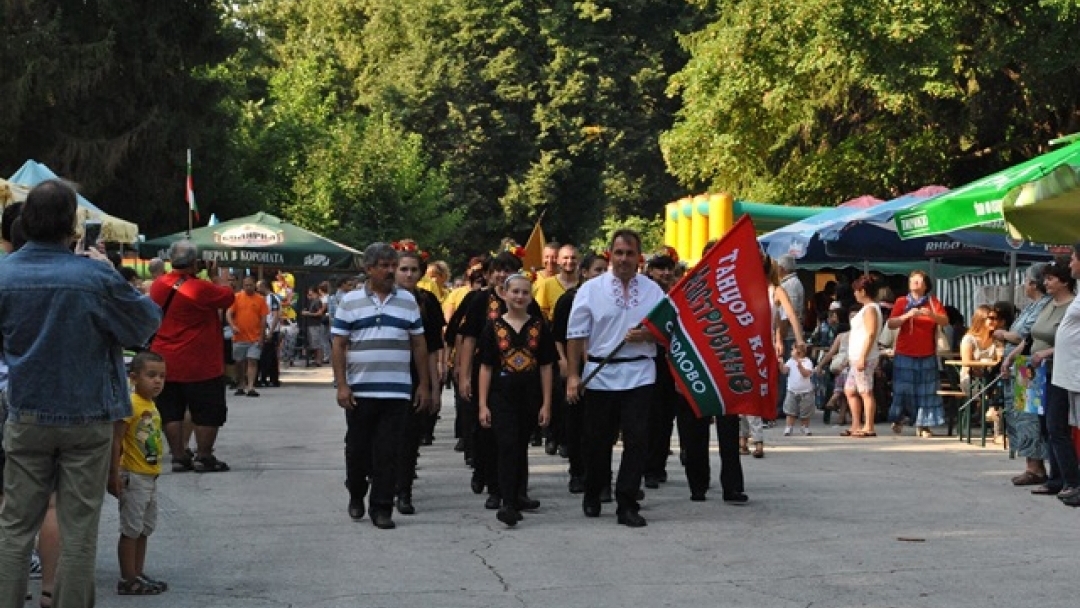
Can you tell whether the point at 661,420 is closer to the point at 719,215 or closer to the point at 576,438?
the point at 576,438

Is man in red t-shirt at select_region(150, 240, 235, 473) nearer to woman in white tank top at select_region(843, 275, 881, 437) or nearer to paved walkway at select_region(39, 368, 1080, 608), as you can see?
paved walkway at select_region(39, 368, 1080, 608)

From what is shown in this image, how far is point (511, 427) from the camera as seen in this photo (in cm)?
1223

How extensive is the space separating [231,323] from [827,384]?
8.85 metres

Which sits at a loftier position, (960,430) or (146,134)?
(146,134)

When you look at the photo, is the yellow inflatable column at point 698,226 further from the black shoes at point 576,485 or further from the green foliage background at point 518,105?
the black shoes at point 576,485

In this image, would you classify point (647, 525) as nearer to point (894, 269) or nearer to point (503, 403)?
point (503, 403)

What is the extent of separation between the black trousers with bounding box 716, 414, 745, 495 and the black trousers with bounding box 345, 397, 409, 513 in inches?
97.3

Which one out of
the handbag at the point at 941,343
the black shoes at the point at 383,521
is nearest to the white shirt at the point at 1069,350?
the black shoes at the point at 383,521

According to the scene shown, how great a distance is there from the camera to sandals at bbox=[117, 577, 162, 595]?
912 cm

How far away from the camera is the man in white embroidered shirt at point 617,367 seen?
11.8 metres

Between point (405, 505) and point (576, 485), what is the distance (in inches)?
69.7

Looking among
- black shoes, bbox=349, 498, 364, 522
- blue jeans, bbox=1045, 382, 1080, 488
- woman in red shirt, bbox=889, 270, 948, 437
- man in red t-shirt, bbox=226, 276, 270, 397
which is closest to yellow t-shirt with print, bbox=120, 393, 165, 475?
black shoes, bbox=349, 498, 364, 522

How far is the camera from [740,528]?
11.7 metres

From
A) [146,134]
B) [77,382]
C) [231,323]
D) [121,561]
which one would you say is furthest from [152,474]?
[146,134]
